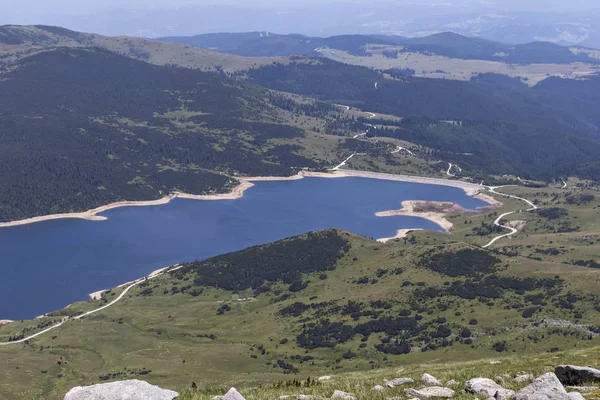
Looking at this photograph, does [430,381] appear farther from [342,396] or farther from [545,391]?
[545,391]

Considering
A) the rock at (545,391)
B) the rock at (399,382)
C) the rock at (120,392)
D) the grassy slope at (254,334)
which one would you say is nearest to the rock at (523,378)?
the rock at (399,382)

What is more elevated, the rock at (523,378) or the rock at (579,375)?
the rock at (579,375)

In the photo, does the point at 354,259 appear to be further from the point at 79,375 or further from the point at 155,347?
the point at 79,375

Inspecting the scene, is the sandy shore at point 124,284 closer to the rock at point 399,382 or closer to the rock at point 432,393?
the rock at point 399,382

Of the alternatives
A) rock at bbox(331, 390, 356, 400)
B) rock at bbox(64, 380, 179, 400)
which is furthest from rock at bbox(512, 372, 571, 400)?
rock at bbox(64, 380, 179, 400)

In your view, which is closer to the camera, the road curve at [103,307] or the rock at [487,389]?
the rock at [487,389]

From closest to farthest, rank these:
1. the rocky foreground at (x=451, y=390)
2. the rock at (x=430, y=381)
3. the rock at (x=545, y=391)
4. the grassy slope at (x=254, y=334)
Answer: the rock at (x=545, y=391) → the rocky foreground at (x=451, y=390) → the rock at (x=430, y=381) → the grassy slope at (x=254, y=334)

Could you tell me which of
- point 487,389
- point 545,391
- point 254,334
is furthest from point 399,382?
point 254,334
